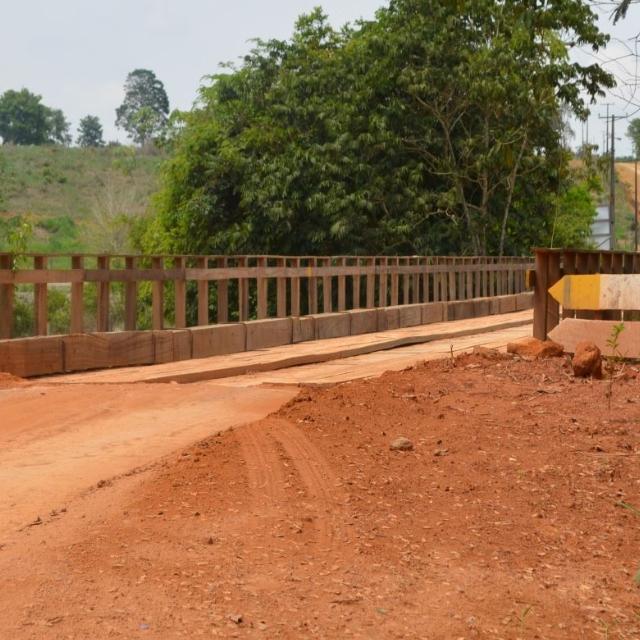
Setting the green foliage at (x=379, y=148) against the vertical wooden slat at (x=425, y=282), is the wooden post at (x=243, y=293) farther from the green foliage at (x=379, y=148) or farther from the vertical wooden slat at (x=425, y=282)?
the green foliage at (x=379, y=148)

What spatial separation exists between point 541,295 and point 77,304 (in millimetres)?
5188

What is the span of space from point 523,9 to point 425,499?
4437 millimetres

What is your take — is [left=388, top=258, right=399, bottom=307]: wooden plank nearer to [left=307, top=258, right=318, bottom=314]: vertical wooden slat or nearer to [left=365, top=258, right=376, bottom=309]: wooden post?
[left=365, top=258, right=376, bottom=309]: wooden post

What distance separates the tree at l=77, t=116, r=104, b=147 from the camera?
430 feet

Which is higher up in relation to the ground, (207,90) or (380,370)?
(207,90)

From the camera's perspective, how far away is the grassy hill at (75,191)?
6688 cm

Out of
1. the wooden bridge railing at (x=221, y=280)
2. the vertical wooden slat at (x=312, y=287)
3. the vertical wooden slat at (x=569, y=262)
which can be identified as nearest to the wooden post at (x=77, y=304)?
the wooden bridge railing at (x=221, y=280)

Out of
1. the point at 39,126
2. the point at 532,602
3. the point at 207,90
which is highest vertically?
the point at 39,126

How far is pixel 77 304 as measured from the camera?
12617 millimetres

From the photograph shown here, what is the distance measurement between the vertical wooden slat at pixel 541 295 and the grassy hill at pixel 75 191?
48003mm

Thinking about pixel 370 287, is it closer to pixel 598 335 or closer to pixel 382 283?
pixel 382 283

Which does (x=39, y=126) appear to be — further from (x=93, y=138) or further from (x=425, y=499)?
(x=425, y=499)

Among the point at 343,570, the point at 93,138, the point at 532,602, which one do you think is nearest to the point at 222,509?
the point at 343,570

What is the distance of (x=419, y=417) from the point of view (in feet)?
24.6
